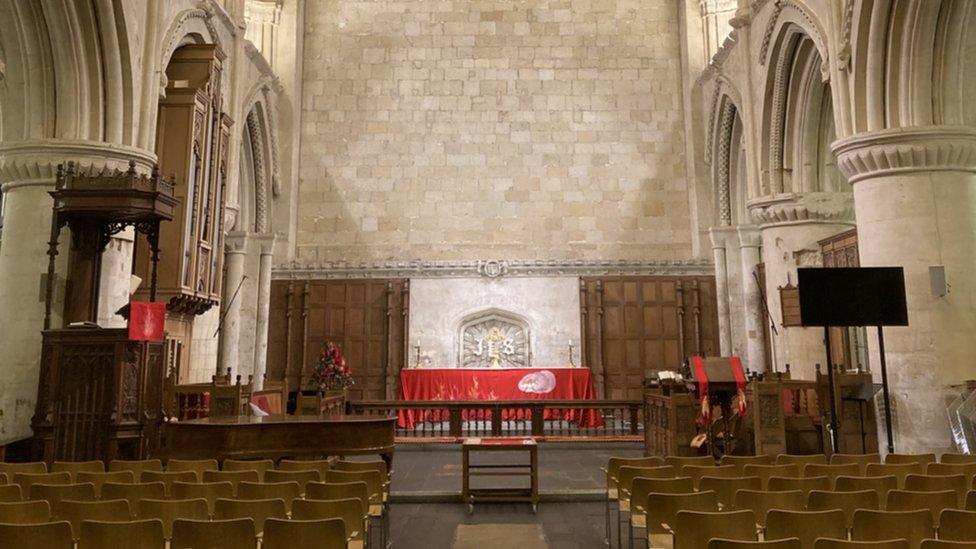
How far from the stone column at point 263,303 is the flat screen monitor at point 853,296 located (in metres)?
12.3

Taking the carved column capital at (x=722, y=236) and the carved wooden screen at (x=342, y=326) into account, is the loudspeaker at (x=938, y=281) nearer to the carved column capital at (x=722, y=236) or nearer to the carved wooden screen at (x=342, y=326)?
the carved column capital at (x=722, y=236)

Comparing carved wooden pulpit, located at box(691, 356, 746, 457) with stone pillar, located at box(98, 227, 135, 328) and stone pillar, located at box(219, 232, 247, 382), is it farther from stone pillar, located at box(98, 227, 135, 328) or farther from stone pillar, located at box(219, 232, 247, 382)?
stone pillar, located at box(219, 232, 247, 382)

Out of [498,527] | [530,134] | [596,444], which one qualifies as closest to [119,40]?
[498,527]

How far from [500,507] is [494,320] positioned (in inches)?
393

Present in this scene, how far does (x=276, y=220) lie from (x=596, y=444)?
1023 cm

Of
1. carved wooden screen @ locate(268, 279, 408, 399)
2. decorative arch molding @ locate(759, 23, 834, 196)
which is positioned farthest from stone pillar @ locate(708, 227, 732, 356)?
carved wooden screen @ locate(268, 279, 408, 399)

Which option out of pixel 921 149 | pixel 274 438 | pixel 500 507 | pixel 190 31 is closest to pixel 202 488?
pixel 274 438

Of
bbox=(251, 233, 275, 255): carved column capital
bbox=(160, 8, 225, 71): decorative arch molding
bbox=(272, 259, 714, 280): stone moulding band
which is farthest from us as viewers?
bbox=(272, 259, 714, 280): stone moulding band

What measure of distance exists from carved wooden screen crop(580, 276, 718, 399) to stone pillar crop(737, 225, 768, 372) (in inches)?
60.0

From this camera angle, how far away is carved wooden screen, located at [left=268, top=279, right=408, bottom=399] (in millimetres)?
16641

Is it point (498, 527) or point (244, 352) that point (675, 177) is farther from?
point (498, 527)

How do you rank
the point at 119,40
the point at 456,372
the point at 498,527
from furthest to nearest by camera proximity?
the point at 456,372, the point at 119,40, the point at 498,527

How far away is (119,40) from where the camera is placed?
9219mm

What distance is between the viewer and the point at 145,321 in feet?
24.8
